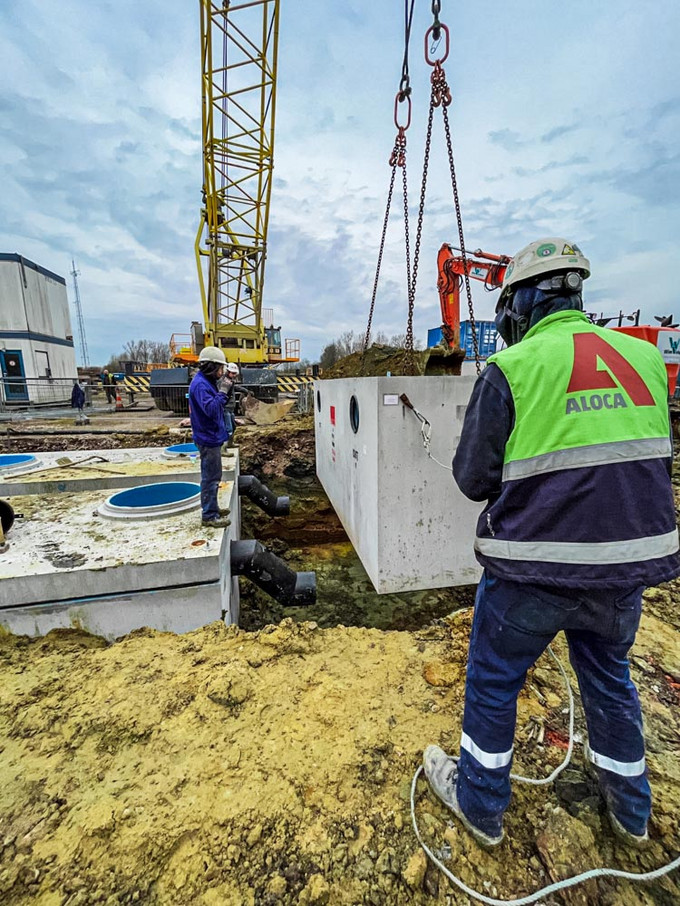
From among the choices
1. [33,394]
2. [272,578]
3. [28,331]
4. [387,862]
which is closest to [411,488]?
[272,578]

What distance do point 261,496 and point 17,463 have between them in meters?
2.86

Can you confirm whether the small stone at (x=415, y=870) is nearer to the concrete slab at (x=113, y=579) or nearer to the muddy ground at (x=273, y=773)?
the muddy ground at (x=273, y=773)

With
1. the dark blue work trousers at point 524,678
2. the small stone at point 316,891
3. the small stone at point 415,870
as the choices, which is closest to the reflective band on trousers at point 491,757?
the dark blue work trousers at point 524,678

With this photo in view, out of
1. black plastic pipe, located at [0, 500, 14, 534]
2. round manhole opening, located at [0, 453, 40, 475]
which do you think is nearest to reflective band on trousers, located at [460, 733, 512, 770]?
black plastic pipe, located at [0, 500, 14, 534]

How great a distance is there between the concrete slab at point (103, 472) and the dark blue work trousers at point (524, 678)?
12.4 ft

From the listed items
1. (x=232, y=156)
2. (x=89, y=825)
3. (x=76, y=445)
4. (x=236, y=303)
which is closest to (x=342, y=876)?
(x=89, y=825)

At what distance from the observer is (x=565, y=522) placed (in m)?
1.13

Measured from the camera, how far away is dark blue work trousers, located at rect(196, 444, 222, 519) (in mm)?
3094

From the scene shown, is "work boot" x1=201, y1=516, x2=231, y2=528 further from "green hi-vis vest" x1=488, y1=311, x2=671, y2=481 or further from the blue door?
the blue door

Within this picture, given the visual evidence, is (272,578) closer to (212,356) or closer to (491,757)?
(212,356)

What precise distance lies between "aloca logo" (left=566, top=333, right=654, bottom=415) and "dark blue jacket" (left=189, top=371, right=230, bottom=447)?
8.33 feet

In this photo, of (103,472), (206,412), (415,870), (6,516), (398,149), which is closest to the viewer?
(415,870)

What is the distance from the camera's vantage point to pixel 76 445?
805 cm

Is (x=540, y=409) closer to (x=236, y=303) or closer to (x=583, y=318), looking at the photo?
(x=583, y=318)
